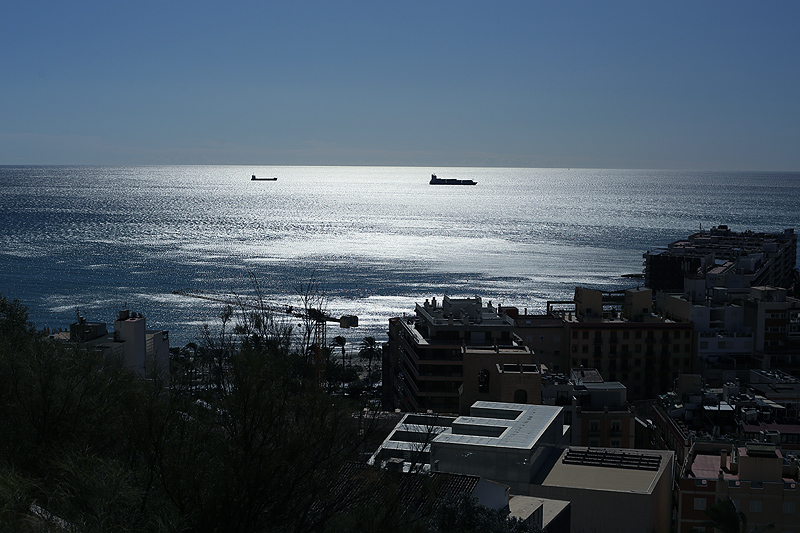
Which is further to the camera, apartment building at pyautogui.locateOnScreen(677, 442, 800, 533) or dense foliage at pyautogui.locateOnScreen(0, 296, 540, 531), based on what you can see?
apartment building at pyautogui.locateOnScreen(677, 442, 800, 533)

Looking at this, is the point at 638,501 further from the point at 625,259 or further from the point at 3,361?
the point at 625,259

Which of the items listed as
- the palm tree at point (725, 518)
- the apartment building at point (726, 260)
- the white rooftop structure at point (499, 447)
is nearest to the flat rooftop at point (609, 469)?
the white rooftop structure at point (499, 447)

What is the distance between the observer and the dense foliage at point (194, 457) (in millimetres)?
8133

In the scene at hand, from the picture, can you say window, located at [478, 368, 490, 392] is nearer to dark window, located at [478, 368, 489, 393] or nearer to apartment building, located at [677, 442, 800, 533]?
dark window, located at [478, 368, 489, 393]

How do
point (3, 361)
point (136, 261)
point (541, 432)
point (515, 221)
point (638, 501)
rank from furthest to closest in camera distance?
point (515, 221) → point (136, 261) → point (541, 432) → point (638, 501) → point (3, 361)

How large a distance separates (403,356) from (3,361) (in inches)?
1263

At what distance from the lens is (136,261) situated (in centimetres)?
11362

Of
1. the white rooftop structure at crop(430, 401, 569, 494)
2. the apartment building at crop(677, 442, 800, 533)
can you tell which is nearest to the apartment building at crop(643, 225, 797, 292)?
the apartment building at crop(677, 442, 800, 533)

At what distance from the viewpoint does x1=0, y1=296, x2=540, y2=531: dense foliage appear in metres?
8.13

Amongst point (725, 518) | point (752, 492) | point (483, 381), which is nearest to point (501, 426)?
point (725, 518)

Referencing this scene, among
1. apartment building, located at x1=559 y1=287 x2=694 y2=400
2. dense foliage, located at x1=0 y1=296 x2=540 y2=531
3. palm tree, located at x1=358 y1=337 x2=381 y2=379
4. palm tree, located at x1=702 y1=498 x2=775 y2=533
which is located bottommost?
palm tree, located at x1=358 y1=337 x2=381 y2=379

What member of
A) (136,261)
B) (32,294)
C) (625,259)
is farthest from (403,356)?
(625,259)

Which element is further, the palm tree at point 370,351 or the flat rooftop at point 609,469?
the palm tree at point 370,351

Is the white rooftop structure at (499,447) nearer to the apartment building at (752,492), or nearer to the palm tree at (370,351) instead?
the apartment building at (752,492)
